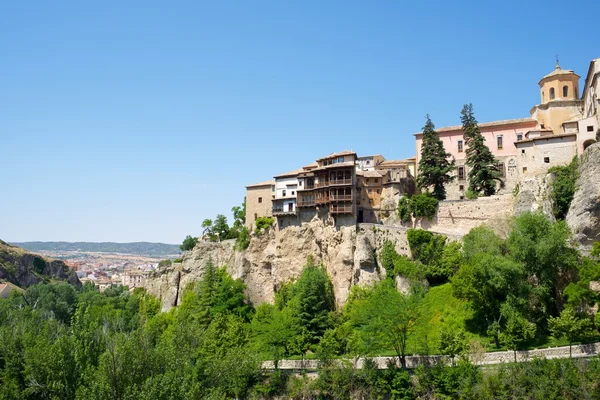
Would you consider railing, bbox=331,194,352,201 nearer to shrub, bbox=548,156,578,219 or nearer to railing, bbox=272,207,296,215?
railing, bbox=272,207,296,215

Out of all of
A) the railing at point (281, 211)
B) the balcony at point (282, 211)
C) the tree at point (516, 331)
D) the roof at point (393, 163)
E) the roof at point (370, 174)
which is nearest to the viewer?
the tree at point (516, 331)

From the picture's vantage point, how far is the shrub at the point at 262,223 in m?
58.5

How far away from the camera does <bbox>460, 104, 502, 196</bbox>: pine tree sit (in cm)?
5194

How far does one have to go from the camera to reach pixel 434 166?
183 feet

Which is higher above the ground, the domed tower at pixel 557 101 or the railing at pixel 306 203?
the domed tower at pixel 557 101

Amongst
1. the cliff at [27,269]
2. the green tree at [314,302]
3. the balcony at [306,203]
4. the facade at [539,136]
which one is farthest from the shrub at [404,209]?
the cliff at [27,269]

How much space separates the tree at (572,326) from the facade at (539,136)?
1801 centimetres

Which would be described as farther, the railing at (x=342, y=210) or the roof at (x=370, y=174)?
the roof at (x=370, y=174)

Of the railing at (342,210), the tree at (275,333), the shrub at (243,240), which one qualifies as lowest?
the tree at (275,333)

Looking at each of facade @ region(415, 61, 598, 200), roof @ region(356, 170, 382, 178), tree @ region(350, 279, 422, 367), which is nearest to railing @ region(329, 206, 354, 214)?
roof @ region(356, 170, 382, 178)

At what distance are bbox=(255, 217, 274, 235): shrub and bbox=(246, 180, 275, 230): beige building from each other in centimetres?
109

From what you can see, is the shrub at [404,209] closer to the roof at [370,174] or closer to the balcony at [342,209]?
the roof at [370,174]

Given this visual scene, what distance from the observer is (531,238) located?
36.9m

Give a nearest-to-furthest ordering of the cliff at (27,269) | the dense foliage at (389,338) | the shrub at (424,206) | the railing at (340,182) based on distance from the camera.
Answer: the dense foliage at (389,338), the shrub at (424,206), the railing at (340,182), the cliff at (27,269)
